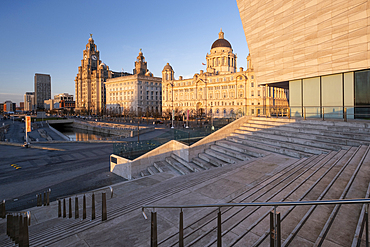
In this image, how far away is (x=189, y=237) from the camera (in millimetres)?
4230

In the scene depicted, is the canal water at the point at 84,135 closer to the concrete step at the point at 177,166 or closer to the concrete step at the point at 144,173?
the concrete step at the point at 144,173

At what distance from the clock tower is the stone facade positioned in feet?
63.2

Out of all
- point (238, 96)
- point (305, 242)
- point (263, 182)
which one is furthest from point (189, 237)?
point (238, 96)

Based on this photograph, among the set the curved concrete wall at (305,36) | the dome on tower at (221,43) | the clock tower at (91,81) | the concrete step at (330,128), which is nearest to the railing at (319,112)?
the concrete step at (330,128)

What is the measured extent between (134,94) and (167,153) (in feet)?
326

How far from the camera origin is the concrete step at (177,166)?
Result: 1329 cm

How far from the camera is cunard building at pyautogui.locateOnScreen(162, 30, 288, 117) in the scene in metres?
81.8

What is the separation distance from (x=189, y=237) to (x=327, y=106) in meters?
15.8

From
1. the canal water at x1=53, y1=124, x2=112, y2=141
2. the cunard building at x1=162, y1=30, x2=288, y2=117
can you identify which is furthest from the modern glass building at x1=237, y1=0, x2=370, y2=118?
the cunard building at x1=162, y1=30, x2=288, y2=117

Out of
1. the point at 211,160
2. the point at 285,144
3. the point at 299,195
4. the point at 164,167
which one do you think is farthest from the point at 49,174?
the point at 299,195

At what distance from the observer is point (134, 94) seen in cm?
11138

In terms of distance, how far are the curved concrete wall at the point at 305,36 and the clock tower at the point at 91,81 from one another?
128287mm

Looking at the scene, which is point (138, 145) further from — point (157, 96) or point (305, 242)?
point (157, 96)

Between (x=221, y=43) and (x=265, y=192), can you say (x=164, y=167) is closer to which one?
(x=265, y=192)
